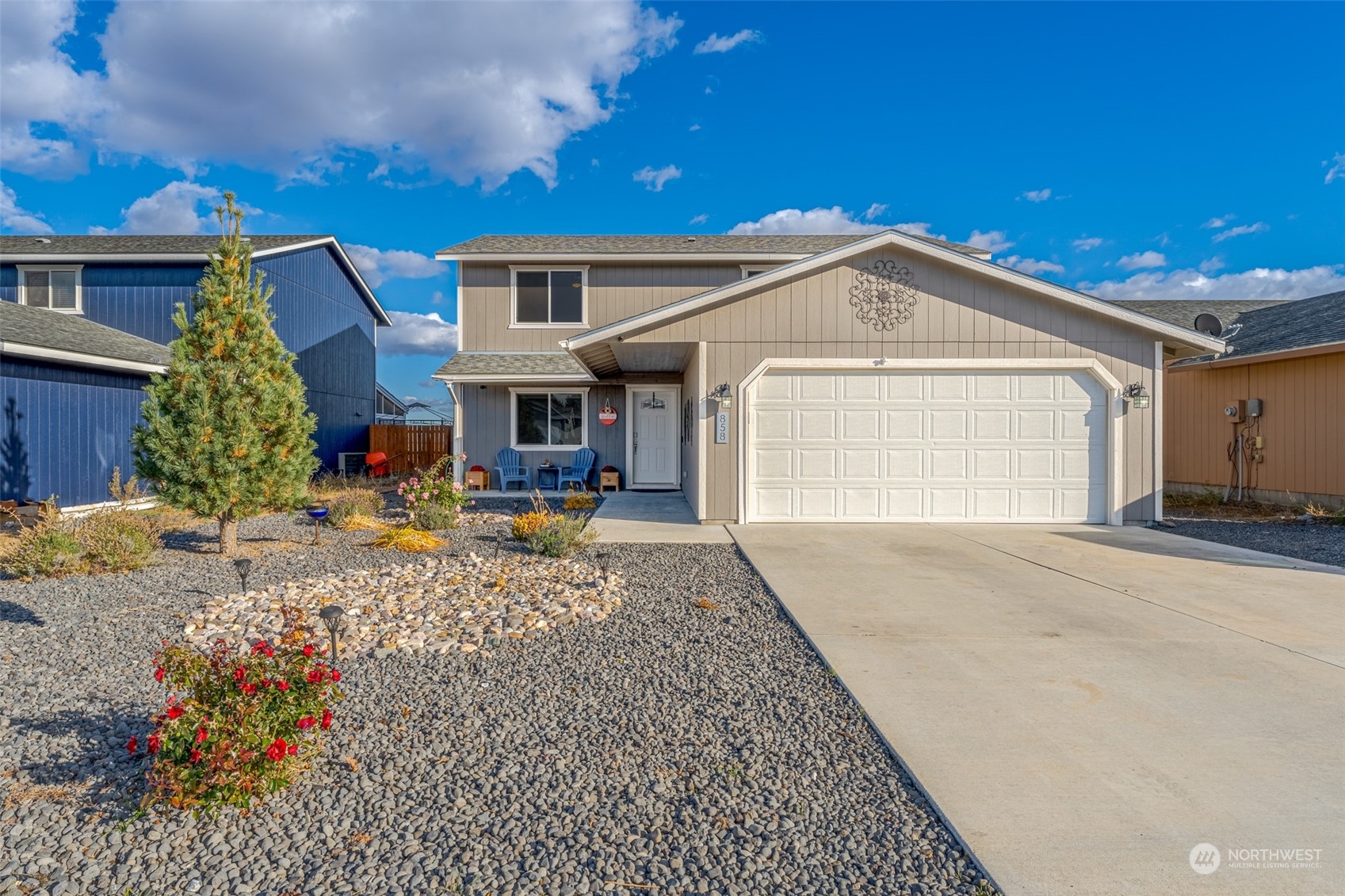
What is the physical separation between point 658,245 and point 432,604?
10965 mm

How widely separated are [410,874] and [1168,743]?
10.5ft

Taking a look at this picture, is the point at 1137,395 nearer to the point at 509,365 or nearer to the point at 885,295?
the point at 885,295

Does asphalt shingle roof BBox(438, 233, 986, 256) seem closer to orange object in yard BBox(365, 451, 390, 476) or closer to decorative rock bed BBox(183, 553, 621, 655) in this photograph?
orange object in yard BBox(365, 451, 390, 476)

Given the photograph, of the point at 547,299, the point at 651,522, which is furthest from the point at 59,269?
the point at 651,522

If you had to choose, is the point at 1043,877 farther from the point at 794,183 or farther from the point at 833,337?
the point at 794,183

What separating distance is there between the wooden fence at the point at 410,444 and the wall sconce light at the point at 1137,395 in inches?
561

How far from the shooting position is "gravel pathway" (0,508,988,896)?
2.09 metres

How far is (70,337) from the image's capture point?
1030 cm

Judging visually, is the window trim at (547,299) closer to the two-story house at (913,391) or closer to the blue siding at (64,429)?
the two-story house at (913,391)

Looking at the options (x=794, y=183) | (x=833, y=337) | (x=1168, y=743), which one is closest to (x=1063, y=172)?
(x=794, y=183)

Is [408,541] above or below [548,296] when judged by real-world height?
below

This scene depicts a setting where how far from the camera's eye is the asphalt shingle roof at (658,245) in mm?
13789

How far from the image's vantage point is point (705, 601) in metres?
5.27

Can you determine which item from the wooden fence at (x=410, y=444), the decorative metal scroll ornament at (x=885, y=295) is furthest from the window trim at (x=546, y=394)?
the decorative metal scroll ornament at (x=885, y=295)
